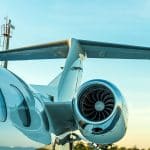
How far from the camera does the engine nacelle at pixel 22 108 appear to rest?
7668mm

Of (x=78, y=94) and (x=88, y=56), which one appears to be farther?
(x=88, y=56)

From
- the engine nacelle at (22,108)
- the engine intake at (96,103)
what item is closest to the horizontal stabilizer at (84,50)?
the engine intake at (96,103)

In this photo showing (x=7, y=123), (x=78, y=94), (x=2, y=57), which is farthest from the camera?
(x=2, y=57)

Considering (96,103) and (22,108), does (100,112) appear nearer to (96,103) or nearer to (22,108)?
(96,103)

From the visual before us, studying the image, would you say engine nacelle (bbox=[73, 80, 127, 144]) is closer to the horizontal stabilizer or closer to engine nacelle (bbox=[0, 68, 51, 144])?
engine nacelle (bbox=[0, 68, 51, 144])

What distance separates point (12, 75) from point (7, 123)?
1450mm

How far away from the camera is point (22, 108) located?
8211 mm

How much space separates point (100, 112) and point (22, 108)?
6.92 ft

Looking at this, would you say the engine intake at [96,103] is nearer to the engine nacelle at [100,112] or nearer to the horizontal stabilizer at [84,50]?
the engine nacelle at [100,112]

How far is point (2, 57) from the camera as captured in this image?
13578mm

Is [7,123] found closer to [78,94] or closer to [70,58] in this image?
[78,94]

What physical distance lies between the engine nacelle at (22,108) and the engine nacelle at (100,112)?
74cm

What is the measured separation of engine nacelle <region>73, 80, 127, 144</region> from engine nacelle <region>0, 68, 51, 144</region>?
74 centimetres

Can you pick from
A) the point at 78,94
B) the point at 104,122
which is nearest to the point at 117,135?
the point at 104,122
